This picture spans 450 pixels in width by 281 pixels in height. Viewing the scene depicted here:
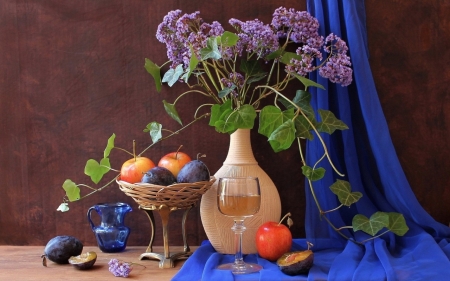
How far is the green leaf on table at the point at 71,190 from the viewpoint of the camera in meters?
1.52

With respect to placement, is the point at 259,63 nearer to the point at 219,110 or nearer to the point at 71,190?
the point at 219,110

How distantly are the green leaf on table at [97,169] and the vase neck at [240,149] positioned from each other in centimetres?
37

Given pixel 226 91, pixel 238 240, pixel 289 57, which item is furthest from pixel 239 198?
pixel 289 57

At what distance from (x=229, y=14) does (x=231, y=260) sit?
791 mm

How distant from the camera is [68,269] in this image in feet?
4.24

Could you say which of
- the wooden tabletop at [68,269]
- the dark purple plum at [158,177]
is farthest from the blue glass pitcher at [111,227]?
the dark purple plum at [158,177]

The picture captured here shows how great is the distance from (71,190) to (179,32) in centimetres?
58

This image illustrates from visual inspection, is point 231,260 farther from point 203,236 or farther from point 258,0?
point 258,0

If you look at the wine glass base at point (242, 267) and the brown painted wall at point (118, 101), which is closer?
the wine glass base at point (242, 267)

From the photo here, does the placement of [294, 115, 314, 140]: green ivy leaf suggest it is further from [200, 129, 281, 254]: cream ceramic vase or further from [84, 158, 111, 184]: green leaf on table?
[84, 158, 111, 184]: green leaf on table

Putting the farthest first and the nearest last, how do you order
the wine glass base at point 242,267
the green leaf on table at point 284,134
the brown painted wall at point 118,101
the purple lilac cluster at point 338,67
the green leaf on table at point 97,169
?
the brown painted wall at point 118,101, the green leaf on table at point 97,169, the purple lilac cluster at point 338,67, the green leaf on table at point 284,134, the wine glass base at point 242,267

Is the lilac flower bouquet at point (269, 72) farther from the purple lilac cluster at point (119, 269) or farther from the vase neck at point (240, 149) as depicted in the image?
the purple lilac cluster at point (119, 269)

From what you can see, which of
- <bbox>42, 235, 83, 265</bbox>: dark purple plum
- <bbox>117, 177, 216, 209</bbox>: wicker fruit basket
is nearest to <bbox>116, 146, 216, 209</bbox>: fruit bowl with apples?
<bbox>117, 177, 216, 209</bbox>: wicker fruit basket

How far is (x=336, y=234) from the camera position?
4.85ft
